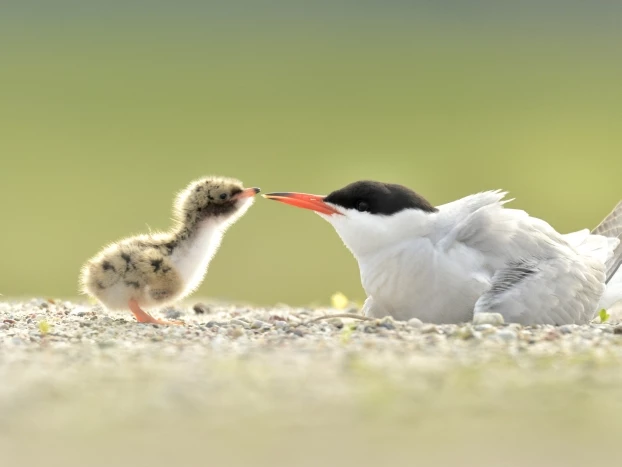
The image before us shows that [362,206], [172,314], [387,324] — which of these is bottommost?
[387,324]

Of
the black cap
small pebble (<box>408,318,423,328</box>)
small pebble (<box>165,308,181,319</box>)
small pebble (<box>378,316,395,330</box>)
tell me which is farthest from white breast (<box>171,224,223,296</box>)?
small pebble (<box>408,318,423,328</box>)

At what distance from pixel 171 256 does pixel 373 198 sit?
1.55 m

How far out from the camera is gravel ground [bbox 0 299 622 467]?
3191 millimetres

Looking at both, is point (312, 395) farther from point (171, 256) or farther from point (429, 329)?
point (171, 256)

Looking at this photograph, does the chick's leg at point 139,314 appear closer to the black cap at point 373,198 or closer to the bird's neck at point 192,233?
the bird's neck at point 192,233

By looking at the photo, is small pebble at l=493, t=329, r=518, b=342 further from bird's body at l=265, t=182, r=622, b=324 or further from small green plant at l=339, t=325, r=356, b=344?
small green plant at l=339, t=325, r=356, b=344

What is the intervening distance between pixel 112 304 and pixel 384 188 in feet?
6.67

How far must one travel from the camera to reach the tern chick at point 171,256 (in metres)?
6.43

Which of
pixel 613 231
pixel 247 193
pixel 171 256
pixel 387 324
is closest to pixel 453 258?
pixel 387 324

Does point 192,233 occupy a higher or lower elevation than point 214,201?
lower

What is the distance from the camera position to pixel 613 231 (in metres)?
7.52

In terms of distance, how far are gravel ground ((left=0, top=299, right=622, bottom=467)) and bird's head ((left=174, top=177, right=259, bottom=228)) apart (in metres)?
1.55

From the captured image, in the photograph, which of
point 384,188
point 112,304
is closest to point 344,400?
point 384,188

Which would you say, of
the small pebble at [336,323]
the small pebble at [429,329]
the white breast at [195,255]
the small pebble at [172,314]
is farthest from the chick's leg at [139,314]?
the small pebble at [429,329]
